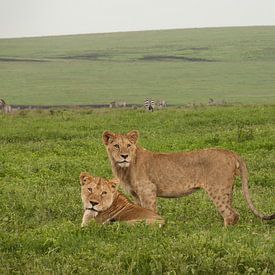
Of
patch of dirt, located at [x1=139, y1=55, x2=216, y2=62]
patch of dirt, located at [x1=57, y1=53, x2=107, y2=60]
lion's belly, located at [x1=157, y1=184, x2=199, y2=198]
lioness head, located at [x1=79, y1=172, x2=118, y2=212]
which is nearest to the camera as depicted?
lioness head, located at [x1=79, y1=172, x2=118, y2=212]

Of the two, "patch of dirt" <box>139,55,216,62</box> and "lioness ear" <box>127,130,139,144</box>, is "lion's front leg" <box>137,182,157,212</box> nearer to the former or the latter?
"lioness ear" <box>127,130,139,144</box>

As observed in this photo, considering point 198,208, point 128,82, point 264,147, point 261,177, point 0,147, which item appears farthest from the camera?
point 128,82

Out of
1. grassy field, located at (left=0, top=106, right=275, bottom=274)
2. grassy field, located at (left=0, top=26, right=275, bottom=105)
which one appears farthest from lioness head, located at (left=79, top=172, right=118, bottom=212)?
grassy field, located at (left=0, top=26, right=275, bottom=105)

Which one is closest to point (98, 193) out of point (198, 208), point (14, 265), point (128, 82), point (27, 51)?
point (14, 265)

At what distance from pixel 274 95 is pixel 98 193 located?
65574mm

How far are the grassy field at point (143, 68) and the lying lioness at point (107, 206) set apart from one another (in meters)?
55.5

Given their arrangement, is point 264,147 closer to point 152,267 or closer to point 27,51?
point 152,267

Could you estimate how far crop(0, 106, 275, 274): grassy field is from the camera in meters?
8.59

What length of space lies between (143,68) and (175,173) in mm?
87025

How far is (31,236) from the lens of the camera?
32.2 ft

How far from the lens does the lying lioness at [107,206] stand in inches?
406

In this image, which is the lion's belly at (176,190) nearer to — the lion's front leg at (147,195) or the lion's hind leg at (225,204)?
the lion's front leg at (147,195)

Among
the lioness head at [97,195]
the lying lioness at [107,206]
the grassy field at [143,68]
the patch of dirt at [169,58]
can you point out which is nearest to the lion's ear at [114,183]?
the lying lioness at [107,206]

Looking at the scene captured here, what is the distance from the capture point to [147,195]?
37.6 ft
